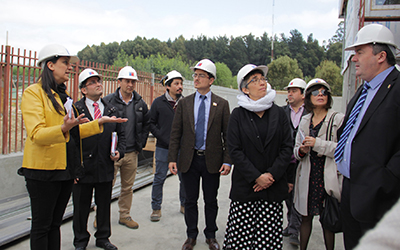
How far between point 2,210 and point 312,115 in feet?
14.6

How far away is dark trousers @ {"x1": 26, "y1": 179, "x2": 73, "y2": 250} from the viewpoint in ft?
8.07

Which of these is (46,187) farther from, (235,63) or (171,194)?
(235,63)

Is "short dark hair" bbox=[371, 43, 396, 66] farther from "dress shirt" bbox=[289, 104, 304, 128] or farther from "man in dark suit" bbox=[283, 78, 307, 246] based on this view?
"dress shirt" bbox=[289, 104, 304, 128]

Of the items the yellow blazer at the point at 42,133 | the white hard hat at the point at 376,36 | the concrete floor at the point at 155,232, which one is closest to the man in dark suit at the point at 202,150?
the concrete floor at the point at 155,232

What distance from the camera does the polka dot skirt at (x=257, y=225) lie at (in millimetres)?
2900

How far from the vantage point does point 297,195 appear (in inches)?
126

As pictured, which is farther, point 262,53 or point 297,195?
point 262,53

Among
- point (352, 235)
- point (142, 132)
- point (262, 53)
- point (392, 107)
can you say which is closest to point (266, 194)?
point (352, 235)

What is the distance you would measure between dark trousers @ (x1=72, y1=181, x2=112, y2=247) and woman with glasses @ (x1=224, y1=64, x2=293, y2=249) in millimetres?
1527

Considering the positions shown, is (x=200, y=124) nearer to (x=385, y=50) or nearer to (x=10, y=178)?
(x=385, y=50)

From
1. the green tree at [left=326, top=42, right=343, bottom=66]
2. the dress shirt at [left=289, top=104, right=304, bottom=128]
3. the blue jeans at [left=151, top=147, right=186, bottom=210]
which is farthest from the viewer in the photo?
the green tree at [left=326, top=42, right=343, bottom=66]

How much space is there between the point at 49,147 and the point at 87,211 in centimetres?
132

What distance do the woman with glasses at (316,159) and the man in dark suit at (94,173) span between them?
2136mm

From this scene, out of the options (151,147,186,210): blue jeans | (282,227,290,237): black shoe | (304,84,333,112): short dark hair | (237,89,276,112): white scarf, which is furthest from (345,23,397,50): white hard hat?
(151,147,186,210): blue jeans
